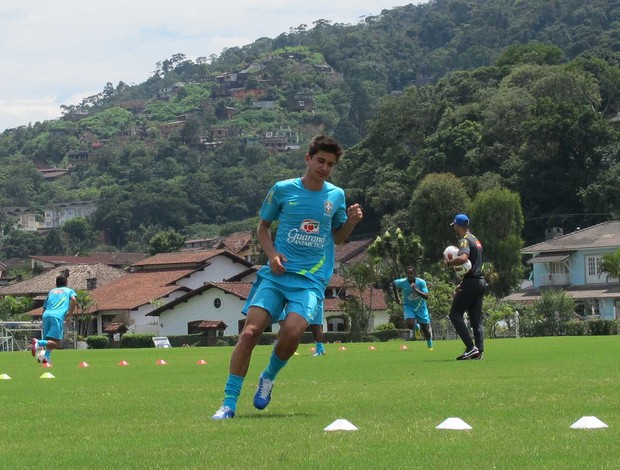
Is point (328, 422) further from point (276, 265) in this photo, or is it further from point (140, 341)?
point (140, 341)

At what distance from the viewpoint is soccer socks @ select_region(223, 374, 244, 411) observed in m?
10.0

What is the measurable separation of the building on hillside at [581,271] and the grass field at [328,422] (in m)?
63.2

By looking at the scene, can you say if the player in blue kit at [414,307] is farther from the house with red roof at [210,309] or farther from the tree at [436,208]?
the tree at [436,208]

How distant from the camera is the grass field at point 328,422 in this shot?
736 cm

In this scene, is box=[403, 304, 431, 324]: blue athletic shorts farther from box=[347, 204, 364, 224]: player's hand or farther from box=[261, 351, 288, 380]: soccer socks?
box=[261, 351, 288, 380]: soccer socks

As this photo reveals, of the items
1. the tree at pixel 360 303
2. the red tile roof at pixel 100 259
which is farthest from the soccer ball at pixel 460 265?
the red tile roof at pixel 100 259

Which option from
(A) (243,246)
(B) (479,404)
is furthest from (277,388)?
(A) (243,246)

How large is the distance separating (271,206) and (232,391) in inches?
62.8

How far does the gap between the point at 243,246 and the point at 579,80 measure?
152 feet

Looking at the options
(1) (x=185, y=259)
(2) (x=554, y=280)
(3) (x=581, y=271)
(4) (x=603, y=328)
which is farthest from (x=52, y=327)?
(1) (x=185, y=259)

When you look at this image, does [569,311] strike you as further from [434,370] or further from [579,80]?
[579,80]

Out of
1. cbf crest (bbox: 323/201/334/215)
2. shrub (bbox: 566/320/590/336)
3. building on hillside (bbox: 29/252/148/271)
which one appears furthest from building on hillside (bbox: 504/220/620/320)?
building on hillside (bbox: 29/252/148/271)

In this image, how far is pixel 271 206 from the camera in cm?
1069

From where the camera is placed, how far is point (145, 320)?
88.2 metres
